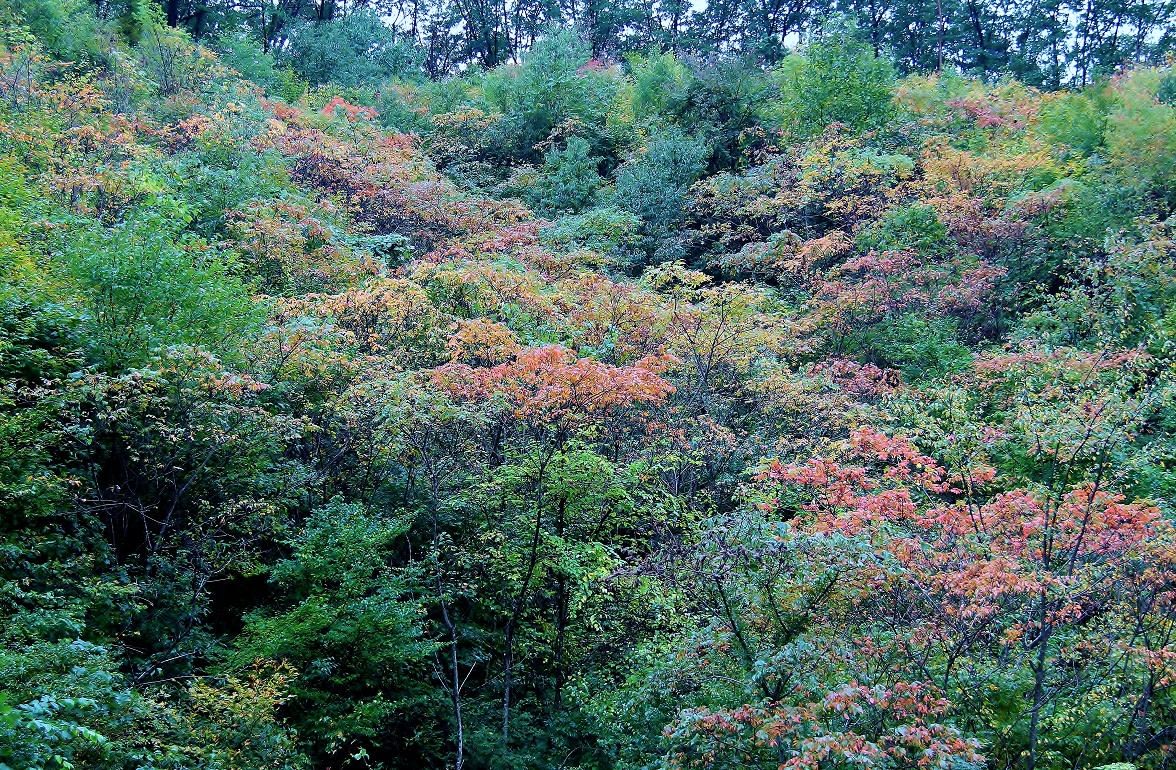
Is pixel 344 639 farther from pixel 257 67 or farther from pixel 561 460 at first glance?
pixel 257 67

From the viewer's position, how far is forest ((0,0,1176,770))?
5578 millimetres

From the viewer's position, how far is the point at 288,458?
29.8 feet

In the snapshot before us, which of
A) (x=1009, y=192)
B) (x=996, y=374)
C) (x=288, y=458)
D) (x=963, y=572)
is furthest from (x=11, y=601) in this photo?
(x=1009, y=192)

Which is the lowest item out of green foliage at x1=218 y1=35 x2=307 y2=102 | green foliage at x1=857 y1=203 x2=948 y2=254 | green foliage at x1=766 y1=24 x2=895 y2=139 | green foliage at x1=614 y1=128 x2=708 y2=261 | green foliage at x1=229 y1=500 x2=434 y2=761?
green foliage at x1=229 y1=500 x2=434 y2=761

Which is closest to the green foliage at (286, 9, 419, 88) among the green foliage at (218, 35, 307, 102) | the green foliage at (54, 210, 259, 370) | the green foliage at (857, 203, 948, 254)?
the green foliage at (218, 35, 307, 102)

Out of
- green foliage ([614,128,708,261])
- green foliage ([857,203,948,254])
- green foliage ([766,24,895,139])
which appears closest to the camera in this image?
green foliage ([857,203,948,254])

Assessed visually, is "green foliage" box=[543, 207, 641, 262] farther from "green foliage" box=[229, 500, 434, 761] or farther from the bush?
"green foliage" box=[229, 500, 434, 761]

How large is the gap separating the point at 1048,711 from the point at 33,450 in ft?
28.4

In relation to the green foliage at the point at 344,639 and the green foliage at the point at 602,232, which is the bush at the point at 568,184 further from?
the green foliage at the point at 344,639

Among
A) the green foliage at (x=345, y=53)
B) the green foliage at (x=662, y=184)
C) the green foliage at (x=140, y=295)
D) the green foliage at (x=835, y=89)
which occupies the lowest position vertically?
the green foliage at (x=140, y=295)

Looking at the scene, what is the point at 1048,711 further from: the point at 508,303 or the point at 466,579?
the point at 508,303

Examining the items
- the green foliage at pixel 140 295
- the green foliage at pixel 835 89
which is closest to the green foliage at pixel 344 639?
the green foliage at pixel 140 295

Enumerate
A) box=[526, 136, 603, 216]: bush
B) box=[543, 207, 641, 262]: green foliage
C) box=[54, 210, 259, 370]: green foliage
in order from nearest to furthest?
1. box=[54, 210, 259, 370]: green foliage
2. box=[543, 207, 641, 262]: green foliage
3. box=[526, 136, 603, 216]: bush

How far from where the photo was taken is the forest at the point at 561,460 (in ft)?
18.3
